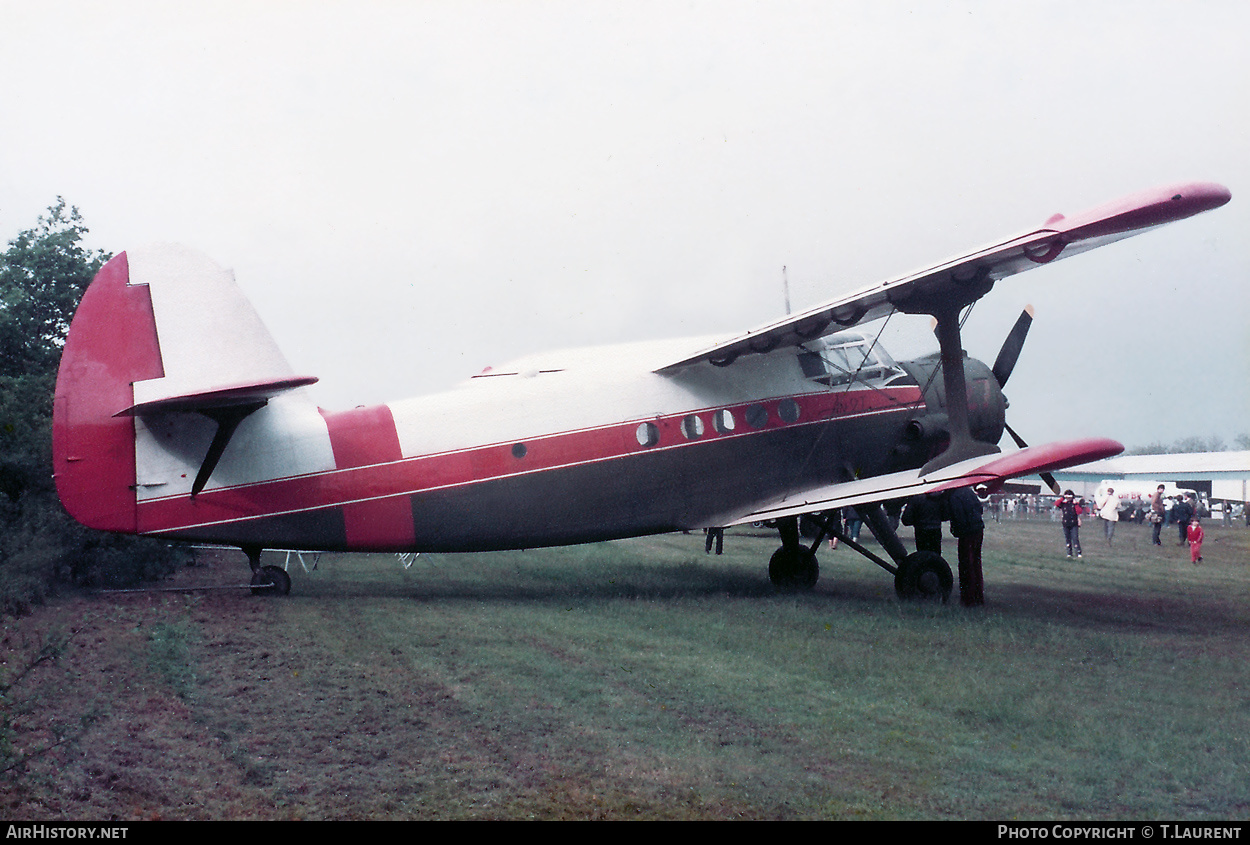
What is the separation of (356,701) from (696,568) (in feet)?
32.0

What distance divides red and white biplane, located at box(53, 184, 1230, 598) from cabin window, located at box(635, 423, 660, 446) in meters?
0.02

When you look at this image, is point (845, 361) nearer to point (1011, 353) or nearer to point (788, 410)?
point (788, 410)

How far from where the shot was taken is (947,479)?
9.69 meters

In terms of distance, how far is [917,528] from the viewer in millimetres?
11523

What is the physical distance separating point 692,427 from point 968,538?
3821mm

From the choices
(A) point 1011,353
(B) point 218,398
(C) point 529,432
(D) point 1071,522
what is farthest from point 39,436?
(D) point 1071,522

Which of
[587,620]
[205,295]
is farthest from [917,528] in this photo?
[205,295]

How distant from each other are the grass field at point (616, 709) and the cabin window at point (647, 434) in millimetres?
2071

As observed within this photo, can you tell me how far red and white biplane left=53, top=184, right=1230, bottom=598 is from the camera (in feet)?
30.0

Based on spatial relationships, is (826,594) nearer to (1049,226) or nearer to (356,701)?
(1049,226)

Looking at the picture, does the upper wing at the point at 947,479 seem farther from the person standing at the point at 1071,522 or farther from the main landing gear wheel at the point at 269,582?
the person standing at the point at 1071,522

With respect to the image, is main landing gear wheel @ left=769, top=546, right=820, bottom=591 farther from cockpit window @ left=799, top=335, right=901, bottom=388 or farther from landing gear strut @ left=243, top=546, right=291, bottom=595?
landing gear strut @ left=243, top=546, right=291, bottom=595

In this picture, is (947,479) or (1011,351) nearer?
(947,479)
